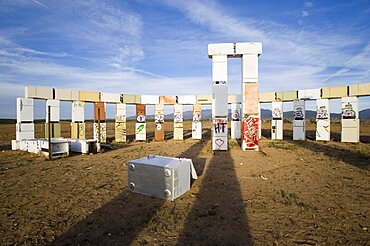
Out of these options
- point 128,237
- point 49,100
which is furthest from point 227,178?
point 49,100

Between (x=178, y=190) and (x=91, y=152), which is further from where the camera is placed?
(x=91, y=152)

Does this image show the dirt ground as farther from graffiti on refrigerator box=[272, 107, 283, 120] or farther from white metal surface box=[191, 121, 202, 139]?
white metal surface box=[191, 121, 202, 139]

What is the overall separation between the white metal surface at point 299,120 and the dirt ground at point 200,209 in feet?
37.2

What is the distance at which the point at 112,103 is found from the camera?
71.4ft

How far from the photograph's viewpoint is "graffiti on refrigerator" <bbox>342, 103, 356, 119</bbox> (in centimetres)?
1847

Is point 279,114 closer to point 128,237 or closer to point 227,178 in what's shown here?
point 227,178

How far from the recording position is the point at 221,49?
49.0 ft

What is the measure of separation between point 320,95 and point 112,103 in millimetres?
19054

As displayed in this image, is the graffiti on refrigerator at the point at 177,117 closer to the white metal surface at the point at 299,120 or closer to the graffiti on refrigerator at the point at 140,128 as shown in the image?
the graffiti on refrigerator at the point at 140,128

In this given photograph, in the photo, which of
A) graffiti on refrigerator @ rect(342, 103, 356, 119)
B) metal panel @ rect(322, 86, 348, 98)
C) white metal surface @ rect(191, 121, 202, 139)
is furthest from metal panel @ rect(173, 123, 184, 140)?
graffiti on refrigerator @ rect(342, 103, 356, 119)

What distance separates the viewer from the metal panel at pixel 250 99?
14.8m

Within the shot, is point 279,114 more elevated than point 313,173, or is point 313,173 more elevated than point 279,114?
point 279,114

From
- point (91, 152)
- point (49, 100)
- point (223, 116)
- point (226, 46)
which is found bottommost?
point (91, 152)

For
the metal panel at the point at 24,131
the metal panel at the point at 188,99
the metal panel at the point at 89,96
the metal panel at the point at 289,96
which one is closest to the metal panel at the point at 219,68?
the metal panel at the point at 188,99
